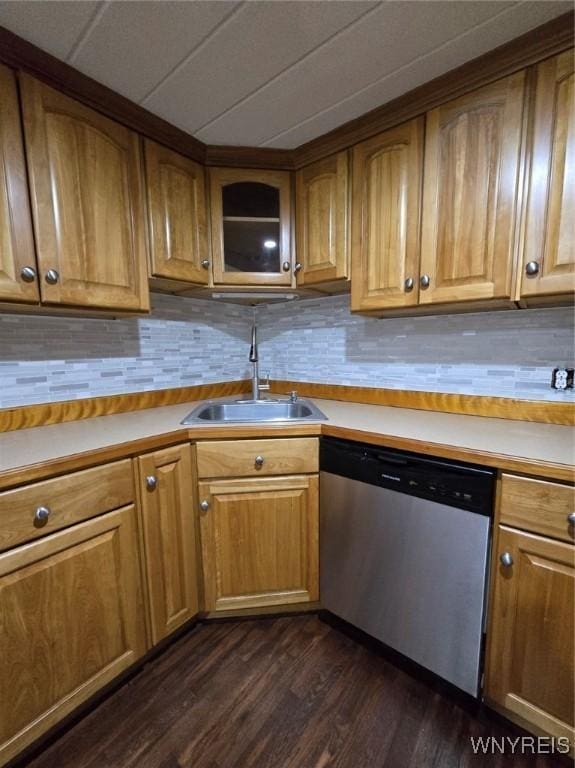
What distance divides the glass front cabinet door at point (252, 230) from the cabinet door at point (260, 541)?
0.92 meters

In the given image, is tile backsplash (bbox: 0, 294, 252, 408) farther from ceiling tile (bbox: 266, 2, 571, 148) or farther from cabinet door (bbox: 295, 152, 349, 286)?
ceiling tile (bbox: 266, 2, 571, 148)

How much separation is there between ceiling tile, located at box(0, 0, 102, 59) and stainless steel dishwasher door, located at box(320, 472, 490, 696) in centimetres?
153

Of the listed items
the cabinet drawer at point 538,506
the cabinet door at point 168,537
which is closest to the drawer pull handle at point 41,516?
the cabinet door at point 168,537

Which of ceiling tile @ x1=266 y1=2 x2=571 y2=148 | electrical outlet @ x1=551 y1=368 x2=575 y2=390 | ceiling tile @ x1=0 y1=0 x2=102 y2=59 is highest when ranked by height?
ceiling tile @ x1=266 y1=2 x2=571 y2=148

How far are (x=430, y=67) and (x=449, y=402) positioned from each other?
117cm

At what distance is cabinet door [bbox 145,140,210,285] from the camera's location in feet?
4.35

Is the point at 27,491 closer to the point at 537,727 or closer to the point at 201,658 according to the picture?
the point at 201,658

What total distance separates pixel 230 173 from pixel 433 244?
94 centimetres

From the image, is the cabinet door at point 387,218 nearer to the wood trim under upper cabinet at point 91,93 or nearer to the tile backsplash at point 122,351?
the wood trim under upper cabinet at point 91,93

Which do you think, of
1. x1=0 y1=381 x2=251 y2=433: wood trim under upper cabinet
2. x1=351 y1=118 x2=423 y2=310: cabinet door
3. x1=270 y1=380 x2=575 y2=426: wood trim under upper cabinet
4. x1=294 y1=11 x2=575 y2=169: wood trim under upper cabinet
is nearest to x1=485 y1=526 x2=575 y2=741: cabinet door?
x1=270 y1=380 x2=575 y2=426: wood trim under upper cabinet

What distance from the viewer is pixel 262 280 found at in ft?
5.08

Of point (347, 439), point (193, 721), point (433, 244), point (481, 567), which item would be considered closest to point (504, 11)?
point (433, 244)

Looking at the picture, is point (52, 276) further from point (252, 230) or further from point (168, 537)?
point (168, 537)

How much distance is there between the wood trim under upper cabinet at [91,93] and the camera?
0.95 m
